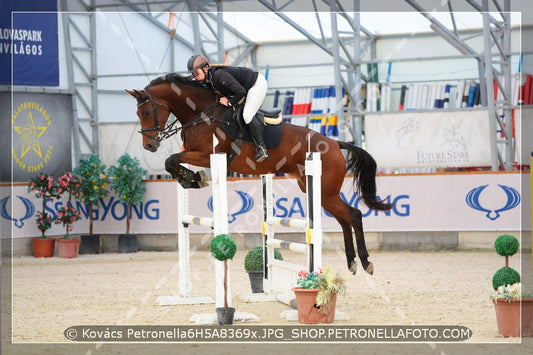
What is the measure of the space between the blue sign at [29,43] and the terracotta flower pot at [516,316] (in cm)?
1006

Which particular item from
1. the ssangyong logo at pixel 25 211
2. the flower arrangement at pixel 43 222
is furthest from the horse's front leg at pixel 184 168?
the ssangyong logo at pixel 25 211

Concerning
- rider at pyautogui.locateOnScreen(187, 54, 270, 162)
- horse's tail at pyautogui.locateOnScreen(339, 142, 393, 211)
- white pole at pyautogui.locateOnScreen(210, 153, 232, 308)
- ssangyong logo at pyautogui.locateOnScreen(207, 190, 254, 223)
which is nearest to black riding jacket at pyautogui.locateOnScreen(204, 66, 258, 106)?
rider at pyautogui.locateOnScreen(187, 54, 270, 162)

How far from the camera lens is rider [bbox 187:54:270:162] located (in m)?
6.32

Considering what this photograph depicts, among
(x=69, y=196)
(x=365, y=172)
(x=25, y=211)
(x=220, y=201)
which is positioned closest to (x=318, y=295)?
(x=220, y=201)

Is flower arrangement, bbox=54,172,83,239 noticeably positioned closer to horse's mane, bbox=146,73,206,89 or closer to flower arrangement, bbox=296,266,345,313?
horse's mane, bbox=146,73,206,89

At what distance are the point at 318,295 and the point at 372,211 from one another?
20.2 feet

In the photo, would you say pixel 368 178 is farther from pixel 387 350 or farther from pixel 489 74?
pixel 489 74

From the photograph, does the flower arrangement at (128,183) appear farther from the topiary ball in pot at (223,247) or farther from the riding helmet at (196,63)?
the topiary ball in pot at (223,247)

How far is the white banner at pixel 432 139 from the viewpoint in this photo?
12.1m

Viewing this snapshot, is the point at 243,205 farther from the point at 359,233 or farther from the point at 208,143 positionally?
the point at 208,143

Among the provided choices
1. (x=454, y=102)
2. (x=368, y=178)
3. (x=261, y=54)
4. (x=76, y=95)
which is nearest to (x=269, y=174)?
(x=368, y=178)

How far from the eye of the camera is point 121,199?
12.4 m

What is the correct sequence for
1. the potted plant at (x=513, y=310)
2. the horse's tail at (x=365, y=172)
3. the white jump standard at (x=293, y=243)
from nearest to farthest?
the potted plant at (x=513, y=310)
the white jump standard at (x=293, y=243)
the horse's tail at (x=365, y=172)

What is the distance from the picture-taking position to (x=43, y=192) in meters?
12.0
